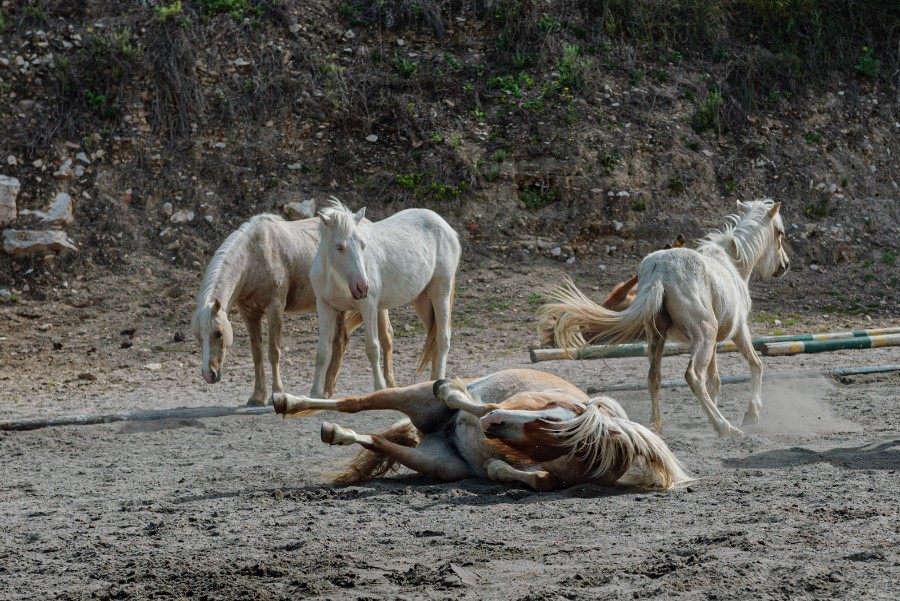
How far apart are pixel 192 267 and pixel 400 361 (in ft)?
13.3

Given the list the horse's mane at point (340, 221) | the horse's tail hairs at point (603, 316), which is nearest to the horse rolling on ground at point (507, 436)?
the horse's tail hairs at point (603, 316)

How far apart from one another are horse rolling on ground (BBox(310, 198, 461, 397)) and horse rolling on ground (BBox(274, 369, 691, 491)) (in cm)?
302

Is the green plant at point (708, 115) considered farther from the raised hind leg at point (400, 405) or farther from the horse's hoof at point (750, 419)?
the raised hind leg at point (400, 405)

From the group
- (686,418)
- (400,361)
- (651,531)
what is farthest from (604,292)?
(651,531)

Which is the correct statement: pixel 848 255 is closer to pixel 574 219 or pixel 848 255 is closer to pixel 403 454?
pixel 574 219

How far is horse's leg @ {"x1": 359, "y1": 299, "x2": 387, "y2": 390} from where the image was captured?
368 inches

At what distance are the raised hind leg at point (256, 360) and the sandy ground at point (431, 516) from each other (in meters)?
0.44

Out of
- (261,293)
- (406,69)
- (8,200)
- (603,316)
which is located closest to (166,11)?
(406,69)

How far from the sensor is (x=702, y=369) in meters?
7.86

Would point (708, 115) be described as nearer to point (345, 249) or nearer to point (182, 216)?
point (182, 216)

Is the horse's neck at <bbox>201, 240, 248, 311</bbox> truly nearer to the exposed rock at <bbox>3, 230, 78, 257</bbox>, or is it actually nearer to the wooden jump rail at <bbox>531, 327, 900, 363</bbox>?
the wooden jump rail at <bbox>531, 327, 900, 363</bbox>

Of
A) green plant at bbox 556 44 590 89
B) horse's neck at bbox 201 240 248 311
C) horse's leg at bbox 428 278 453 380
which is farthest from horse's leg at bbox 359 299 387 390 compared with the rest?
green plant at bbox 556 44 590 89

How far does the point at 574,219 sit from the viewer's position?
1570cm

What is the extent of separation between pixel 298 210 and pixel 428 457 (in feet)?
32.2
